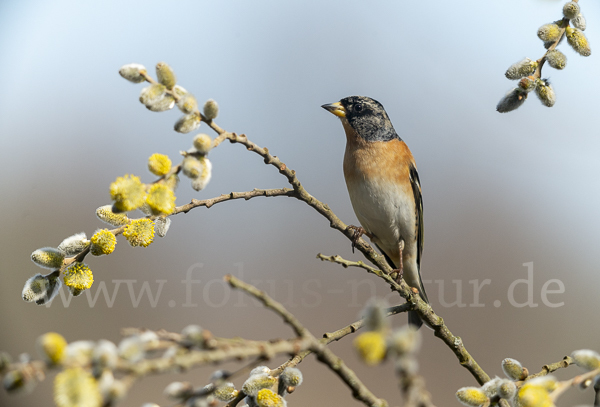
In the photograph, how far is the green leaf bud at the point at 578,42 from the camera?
1396 mm

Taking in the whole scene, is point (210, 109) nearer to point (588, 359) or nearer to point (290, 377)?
point (290, 377)

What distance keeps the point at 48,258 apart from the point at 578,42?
161 centimetres

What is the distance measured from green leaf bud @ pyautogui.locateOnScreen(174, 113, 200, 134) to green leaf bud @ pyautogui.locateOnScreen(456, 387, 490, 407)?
840 mm

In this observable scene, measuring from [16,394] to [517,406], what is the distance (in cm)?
88

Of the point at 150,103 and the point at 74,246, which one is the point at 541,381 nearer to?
the point at 150,103

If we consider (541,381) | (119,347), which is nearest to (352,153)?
(541,381)

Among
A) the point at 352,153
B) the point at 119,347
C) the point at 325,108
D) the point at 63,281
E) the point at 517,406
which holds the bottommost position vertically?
the point at 517,406

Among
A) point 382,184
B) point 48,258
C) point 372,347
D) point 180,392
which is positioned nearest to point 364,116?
point 382,184

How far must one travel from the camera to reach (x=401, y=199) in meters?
3.05

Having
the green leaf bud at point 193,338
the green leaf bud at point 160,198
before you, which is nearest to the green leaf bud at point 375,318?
the green leaf bud at point 193,338

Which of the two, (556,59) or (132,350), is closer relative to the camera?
(132,350)

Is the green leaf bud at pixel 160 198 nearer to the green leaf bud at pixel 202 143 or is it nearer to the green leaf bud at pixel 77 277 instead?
the green leaf bud at pixel 202 143

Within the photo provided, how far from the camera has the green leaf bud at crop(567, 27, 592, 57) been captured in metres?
1.40

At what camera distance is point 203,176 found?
104cm
